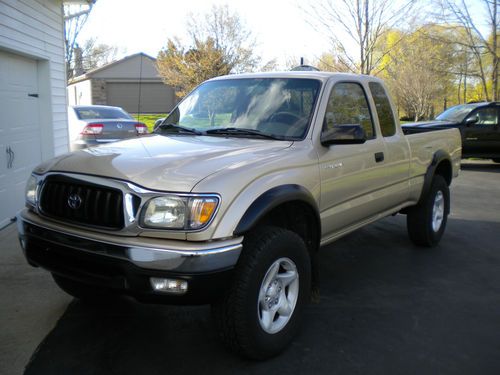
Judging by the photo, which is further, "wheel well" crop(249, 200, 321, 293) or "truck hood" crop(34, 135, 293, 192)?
"wheel well" crop(249, 200, 321, 293)

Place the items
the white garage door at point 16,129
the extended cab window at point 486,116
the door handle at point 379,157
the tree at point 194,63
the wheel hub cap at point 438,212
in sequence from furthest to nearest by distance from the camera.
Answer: the tree at point 194,63 < the extended cab window at point 486,116 < the white garage door at point 16,129 < the wheel hub cap at point 438,212 < the door handle at point 379,157

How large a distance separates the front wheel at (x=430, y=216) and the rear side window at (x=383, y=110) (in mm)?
1118

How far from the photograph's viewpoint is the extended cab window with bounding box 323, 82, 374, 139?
13.7ft

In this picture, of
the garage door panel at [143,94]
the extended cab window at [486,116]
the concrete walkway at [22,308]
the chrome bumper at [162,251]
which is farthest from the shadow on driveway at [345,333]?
the garage door panel at [143,94]

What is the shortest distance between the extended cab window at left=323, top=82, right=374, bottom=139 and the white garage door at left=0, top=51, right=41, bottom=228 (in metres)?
4.40

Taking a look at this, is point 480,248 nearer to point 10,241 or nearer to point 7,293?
point 7,293

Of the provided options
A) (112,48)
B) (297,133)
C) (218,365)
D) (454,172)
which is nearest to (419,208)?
(454,172)

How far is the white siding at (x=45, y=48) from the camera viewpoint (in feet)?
21.7

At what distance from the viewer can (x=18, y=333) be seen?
3.64m

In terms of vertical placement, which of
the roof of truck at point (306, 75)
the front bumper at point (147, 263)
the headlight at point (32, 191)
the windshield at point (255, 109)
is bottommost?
the front bumper at point (147, 263)

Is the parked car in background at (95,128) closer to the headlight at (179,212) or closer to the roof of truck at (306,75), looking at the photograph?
the roof of truck at (306,75)

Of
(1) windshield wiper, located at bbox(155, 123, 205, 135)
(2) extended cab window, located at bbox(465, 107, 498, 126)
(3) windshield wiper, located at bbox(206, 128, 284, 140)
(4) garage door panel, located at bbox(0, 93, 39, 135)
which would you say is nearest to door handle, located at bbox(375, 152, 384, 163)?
(3) windshield wiper, located at bbox(206, 128, 284, 140)

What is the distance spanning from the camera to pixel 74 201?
3.10 metres

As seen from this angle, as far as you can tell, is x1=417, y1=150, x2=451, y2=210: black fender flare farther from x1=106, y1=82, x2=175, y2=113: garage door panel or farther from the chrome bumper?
x1=106, y1=82, x2=175, y2=113: garage door panel
